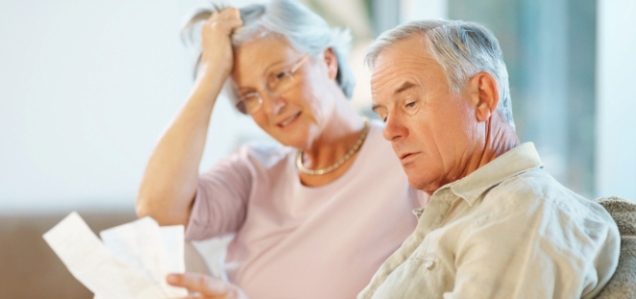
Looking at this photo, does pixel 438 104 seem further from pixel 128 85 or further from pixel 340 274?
pixel 128 85

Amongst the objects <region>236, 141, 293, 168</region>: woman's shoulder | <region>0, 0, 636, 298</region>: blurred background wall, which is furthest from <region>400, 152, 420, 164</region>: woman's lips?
<region>0, 0, 636, 298</region>: blurred background wall

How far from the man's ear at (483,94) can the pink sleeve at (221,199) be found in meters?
0.76

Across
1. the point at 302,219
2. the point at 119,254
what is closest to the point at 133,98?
the point at 302,219

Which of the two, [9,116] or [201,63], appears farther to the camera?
[9,116]

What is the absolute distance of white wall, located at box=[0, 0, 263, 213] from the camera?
7.82ft

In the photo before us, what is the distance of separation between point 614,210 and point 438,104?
0.85ft

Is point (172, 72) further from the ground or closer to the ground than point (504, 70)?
closer to the ground

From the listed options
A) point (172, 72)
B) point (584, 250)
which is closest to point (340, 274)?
point (584, 250)

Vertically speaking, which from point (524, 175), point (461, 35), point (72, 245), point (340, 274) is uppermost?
point (461, 35)

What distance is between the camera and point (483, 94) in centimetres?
109

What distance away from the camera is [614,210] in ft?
3.60

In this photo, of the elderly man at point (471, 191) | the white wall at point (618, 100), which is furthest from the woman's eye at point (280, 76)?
the white wall at point (618, 100)

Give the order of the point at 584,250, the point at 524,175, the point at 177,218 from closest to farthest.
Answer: the point at 584,250 < the point at 524,175 < the point at 177,218

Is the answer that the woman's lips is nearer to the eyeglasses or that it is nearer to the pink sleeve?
the eyeglasses
